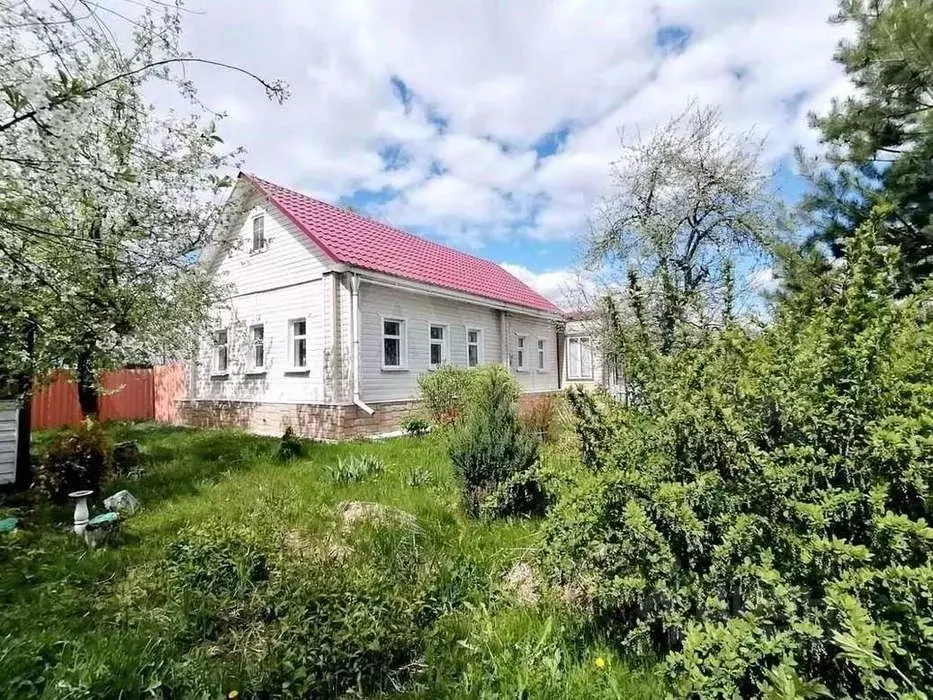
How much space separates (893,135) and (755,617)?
5418 millimetres

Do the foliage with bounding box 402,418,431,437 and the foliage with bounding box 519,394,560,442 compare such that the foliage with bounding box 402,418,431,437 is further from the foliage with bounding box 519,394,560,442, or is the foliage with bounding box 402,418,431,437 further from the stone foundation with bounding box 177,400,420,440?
the foliage with bounding box 519,394,560,442

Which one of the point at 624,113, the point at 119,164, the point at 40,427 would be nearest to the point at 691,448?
the point at 119,164

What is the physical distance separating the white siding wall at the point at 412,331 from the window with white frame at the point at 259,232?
3.73m

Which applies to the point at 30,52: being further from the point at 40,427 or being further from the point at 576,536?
the point at 40,427

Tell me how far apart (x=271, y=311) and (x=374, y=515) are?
31.8 ft

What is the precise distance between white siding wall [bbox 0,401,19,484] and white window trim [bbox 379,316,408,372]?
21.9ft

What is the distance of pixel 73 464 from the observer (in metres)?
6.34

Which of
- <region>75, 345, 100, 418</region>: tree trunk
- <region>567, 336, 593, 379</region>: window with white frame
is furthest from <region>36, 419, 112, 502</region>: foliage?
<region>567, 336, 593, 379</region>: window with white frame

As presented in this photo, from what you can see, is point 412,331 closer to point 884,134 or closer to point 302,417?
point 302,417

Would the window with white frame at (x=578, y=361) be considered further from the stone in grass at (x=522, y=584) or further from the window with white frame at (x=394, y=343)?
the stone in grass at (x=522, y=584)

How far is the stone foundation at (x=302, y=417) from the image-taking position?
429 inches

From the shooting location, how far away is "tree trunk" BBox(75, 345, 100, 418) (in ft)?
28.1

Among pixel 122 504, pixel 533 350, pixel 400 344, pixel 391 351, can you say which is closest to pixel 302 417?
pixel 391 351

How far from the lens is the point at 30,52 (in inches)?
110
